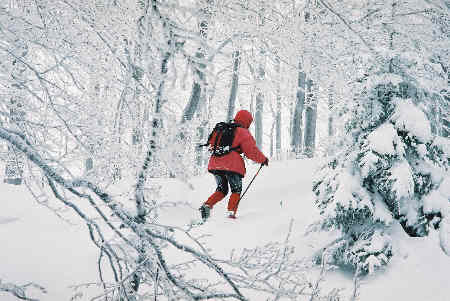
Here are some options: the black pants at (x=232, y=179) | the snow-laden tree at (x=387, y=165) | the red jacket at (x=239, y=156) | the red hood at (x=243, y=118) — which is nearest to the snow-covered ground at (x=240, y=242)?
the snow-laden tree at (x=387, y=165)

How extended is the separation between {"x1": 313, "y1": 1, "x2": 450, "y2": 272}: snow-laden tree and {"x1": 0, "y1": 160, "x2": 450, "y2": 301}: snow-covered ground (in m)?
0.20

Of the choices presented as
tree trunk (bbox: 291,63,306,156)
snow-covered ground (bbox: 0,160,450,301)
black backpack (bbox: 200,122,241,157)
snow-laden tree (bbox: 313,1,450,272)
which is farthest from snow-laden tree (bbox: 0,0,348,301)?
tree trunk (bbox: 291,63,306,156)

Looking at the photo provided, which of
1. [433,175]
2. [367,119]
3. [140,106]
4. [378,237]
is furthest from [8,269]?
[433,175]

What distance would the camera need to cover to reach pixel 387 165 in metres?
3.60

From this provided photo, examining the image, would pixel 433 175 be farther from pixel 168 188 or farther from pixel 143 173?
pixel 168 188

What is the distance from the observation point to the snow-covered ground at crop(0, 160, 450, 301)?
11.0 ft

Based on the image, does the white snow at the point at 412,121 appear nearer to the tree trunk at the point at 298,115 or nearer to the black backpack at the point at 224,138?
the black backpack at the point at 224,138


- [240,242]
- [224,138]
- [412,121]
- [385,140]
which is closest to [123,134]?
[385,140]

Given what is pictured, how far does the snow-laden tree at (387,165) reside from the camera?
357cm

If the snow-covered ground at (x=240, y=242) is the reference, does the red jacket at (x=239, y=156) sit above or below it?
above

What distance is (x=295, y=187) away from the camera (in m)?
6.46

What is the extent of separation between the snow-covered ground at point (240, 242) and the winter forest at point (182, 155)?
25 millimetres

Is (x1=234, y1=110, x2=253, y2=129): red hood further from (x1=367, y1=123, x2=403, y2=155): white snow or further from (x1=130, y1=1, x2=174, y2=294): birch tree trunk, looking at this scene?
(x1=130, y1=1, x2=174, y2=294): birch tree trunk

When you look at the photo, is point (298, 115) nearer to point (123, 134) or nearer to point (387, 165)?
point (387, 165)
